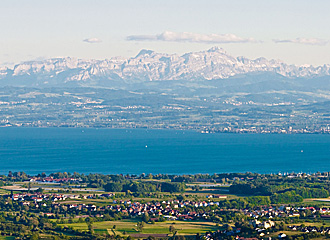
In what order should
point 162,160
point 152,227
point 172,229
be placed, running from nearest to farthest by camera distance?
point 172,229 < point 152,227 < point 162,160

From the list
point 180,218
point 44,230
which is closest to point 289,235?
point 180,218

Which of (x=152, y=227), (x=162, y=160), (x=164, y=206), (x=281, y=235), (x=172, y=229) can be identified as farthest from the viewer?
(x=162, y=160)

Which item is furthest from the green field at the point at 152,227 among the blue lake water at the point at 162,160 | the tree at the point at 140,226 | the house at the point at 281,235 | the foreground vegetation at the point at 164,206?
the blue lake water at the point at 162,160

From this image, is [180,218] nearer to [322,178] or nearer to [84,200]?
[84,200]

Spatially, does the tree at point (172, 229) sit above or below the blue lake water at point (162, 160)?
below

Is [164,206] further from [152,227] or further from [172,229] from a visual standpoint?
[172,229]

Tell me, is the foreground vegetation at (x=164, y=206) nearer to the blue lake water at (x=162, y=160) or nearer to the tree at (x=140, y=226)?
the tree at (x=140, y=226)

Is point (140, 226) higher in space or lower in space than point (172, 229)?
higher

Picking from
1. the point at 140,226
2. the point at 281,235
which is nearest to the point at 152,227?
the point at 140,226

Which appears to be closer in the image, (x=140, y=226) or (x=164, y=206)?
(x=140, y=226)
